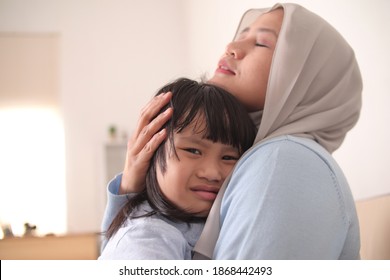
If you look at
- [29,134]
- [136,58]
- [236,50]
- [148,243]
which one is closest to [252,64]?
[236,50]

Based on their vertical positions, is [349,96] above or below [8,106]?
above

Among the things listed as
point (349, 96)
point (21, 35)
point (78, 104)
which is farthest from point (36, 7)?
point (349, 96)

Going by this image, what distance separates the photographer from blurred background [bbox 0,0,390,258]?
3.25 feet

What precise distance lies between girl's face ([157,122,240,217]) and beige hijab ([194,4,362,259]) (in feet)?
0.16

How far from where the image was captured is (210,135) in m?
0.74

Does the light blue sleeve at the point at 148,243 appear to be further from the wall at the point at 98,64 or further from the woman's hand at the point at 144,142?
the wall at the point at 98,64

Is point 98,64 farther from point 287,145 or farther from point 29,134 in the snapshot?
point 287,145

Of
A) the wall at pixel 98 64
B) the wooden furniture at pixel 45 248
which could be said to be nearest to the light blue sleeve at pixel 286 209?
the wooden furniture at pixel 45 248

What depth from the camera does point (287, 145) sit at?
61cm

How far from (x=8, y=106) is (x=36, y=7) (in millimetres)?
452

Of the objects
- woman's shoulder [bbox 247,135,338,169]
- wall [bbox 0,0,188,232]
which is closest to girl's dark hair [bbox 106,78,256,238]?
woman's shoulder [bbox 247,135,338,169]

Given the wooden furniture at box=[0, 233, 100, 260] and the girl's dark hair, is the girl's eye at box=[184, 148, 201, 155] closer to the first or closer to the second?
the girl's dark hair

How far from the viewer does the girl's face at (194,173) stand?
0.73m
